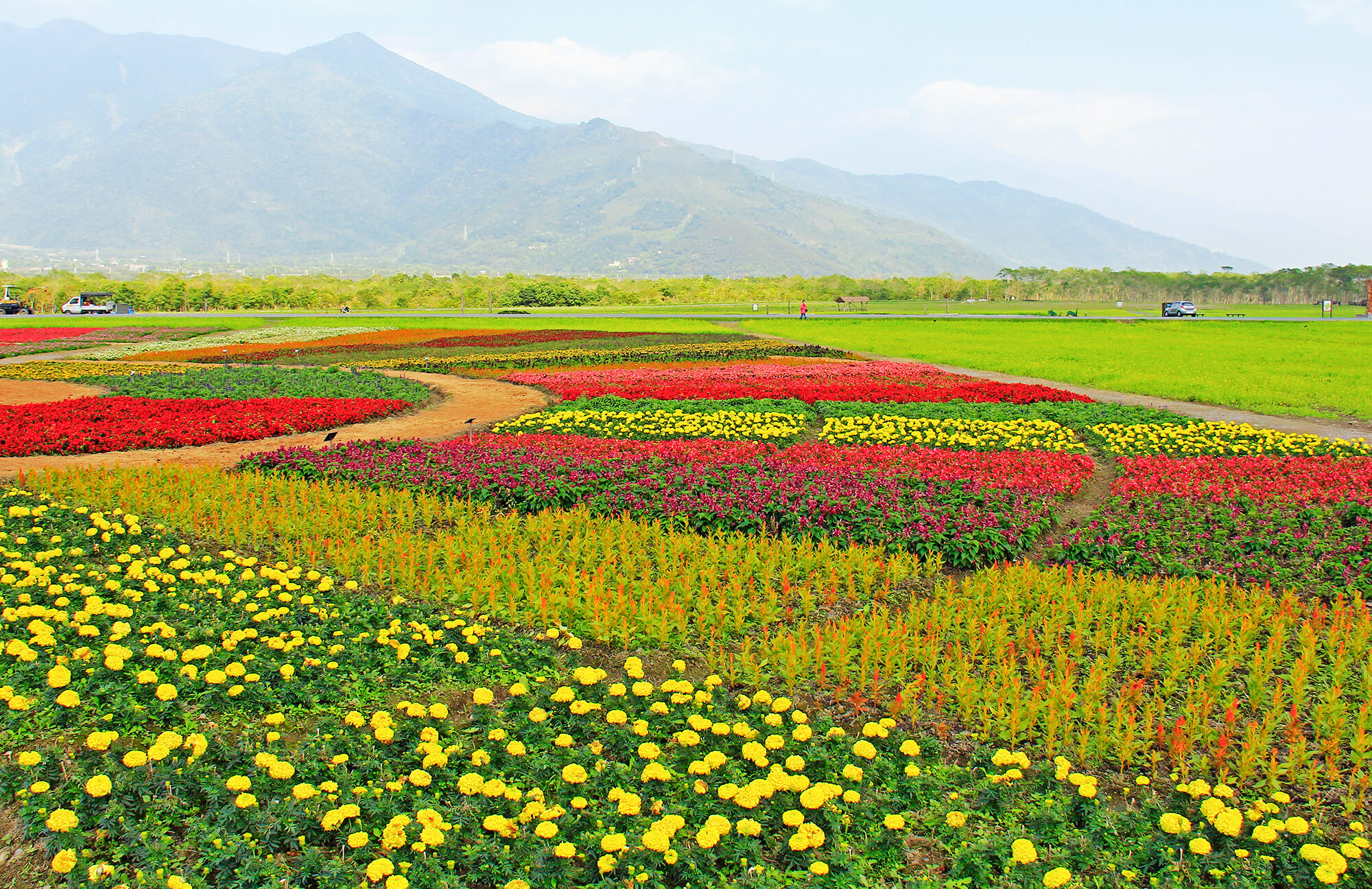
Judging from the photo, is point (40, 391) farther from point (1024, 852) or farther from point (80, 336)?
point (1024, 852)

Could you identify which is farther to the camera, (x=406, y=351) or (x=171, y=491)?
(x=406, y=351)

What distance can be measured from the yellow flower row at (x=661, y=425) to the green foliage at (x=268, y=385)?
457 cm

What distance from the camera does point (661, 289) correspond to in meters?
109

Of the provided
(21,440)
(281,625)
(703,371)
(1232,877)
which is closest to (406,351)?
(703,371)

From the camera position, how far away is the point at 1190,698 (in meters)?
5.28

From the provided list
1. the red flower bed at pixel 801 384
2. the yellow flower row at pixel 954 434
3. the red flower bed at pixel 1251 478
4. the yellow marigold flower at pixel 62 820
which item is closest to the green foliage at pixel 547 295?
the red flower bed at pixel 801 384

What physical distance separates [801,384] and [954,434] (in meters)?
6.42

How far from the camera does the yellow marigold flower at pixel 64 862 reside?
12.0ft

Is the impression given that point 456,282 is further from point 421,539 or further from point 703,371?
point 421,539

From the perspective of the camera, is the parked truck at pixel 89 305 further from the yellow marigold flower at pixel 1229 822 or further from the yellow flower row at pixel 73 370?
the yellow marigold flower at pixel 1229 822

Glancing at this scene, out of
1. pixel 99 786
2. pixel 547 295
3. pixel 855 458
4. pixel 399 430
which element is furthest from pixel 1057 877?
pixel 547 295

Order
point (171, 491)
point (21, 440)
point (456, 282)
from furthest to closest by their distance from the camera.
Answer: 1. point (456, 282)
2. point (21, 440)
3. point (171, 491)

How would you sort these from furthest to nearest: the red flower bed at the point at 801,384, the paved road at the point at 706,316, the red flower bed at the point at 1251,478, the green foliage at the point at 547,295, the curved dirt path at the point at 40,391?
the green foliage at the point at 547,295, the paved road at the point at 706,316, the curved dirt path at the point at 40,391, the red flower bed at the point at 801,384, the red flower bed at the point at 1251,478

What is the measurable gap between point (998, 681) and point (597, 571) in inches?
130
